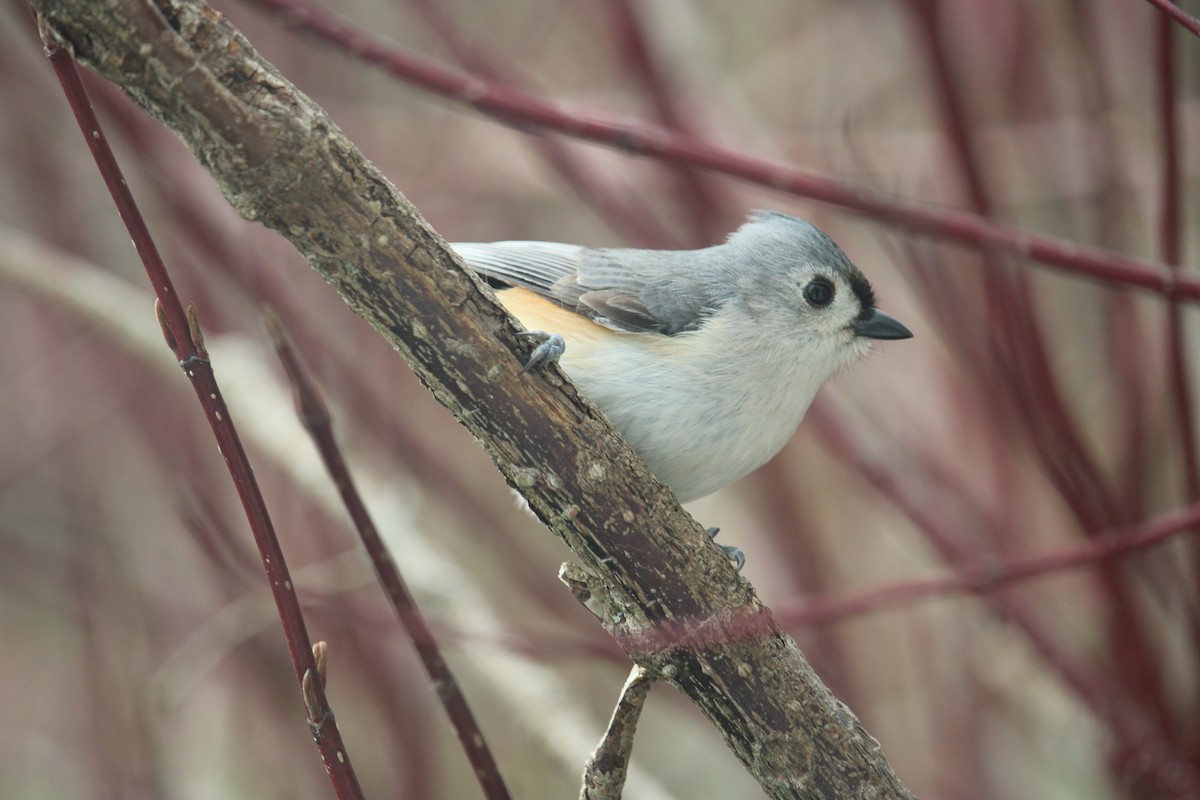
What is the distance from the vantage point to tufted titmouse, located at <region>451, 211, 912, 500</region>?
150cm

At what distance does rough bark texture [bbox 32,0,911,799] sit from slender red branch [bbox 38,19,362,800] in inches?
1.8

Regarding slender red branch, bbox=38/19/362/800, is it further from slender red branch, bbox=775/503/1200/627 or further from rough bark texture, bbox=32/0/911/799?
slender red branch, bbox=775/503/1200/627

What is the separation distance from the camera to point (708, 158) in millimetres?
1480

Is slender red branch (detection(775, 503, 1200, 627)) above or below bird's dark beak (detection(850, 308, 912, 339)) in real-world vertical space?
below

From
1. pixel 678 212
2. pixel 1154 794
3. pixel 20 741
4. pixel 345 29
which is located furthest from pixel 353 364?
pixel 1154 794

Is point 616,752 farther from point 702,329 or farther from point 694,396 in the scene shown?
point 702,329

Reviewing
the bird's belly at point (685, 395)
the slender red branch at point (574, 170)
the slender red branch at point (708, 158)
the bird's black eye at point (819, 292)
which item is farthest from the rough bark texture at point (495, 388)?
the slender red branch at point (574, 170)

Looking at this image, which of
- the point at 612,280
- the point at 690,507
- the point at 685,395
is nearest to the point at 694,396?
the point at 685,395

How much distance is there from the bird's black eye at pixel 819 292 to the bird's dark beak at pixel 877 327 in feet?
0.23

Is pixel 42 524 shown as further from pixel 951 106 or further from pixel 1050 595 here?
pixel 1050 595

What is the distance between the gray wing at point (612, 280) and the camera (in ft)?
5.28

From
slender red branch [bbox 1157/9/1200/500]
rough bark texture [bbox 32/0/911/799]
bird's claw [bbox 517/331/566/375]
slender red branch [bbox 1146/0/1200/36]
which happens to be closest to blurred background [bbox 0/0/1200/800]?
slender red branch [bbox 1157/9/1200/500]

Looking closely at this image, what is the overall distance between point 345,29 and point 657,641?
3.17ft

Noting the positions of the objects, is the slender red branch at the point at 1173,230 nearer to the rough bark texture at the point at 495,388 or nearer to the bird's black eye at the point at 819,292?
the bird's black eye at the point at 819,292
